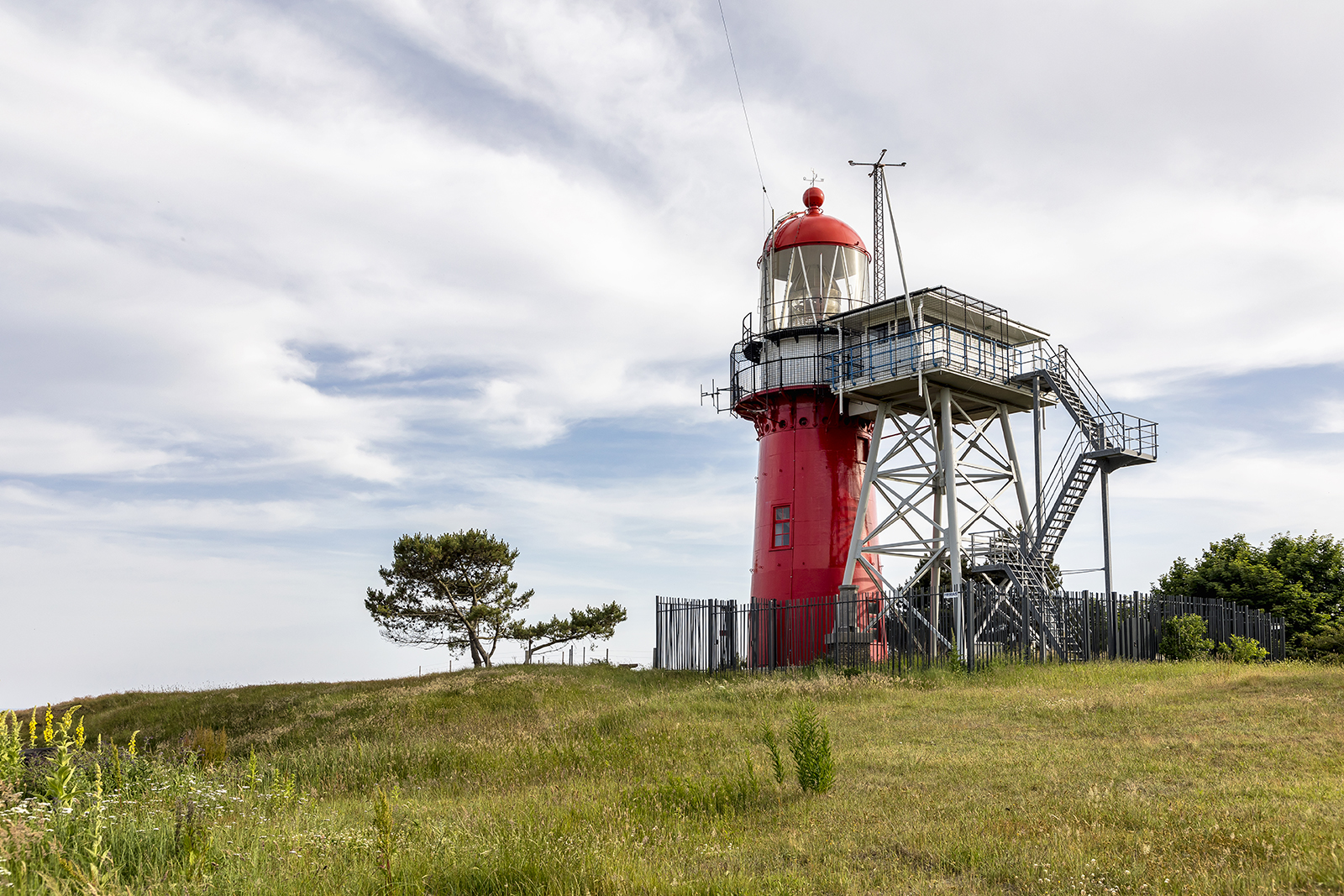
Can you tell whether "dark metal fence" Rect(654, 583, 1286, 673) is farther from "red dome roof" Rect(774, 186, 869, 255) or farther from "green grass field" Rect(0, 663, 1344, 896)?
"red dome roof" Rect(774, 186, 869, 255)

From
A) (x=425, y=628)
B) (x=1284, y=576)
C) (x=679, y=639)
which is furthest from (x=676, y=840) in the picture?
(x=425, y=628)

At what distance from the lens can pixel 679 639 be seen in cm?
3133

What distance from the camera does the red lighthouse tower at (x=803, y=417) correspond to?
3064 centimetres

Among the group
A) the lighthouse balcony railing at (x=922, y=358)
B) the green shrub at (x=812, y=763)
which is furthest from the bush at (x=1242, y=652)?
the green shrub at (x=812, y=763)

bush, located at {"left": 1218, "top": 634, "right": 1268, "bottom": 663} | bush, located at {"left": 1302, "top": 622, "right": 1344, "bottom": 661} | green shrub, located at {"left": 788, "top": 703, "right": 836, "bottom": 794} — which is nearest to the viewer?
green shrub, located at {"left": 788, "top": 703, "right": 836, "bottom": 794}

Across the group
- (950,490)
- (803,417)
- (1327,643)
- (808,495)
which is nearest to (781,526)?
(808,495)

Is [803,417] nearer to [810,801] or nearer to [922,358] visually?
[922,358]

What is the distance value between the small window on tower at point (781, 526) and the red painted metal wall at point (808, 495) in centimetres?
8

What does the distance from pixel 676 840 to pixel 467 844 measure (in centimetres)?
186

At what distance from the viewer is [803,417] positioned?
3144 centimetres

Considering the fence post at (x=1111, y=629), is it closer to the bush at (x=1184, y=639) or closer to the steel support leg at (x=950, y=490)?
the bush at (x=1184, y=639)

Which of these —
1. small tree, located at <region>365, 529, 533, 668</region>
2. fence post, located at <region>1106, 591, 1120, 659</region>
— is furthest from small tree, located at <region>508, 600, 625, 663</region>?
fence post, located at <region>1106, 591, 1120, 659</region>

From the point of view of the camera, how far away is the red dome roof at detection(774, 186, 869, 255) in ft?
106

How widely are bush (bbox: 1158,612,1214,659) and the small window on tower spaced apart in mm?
10626
